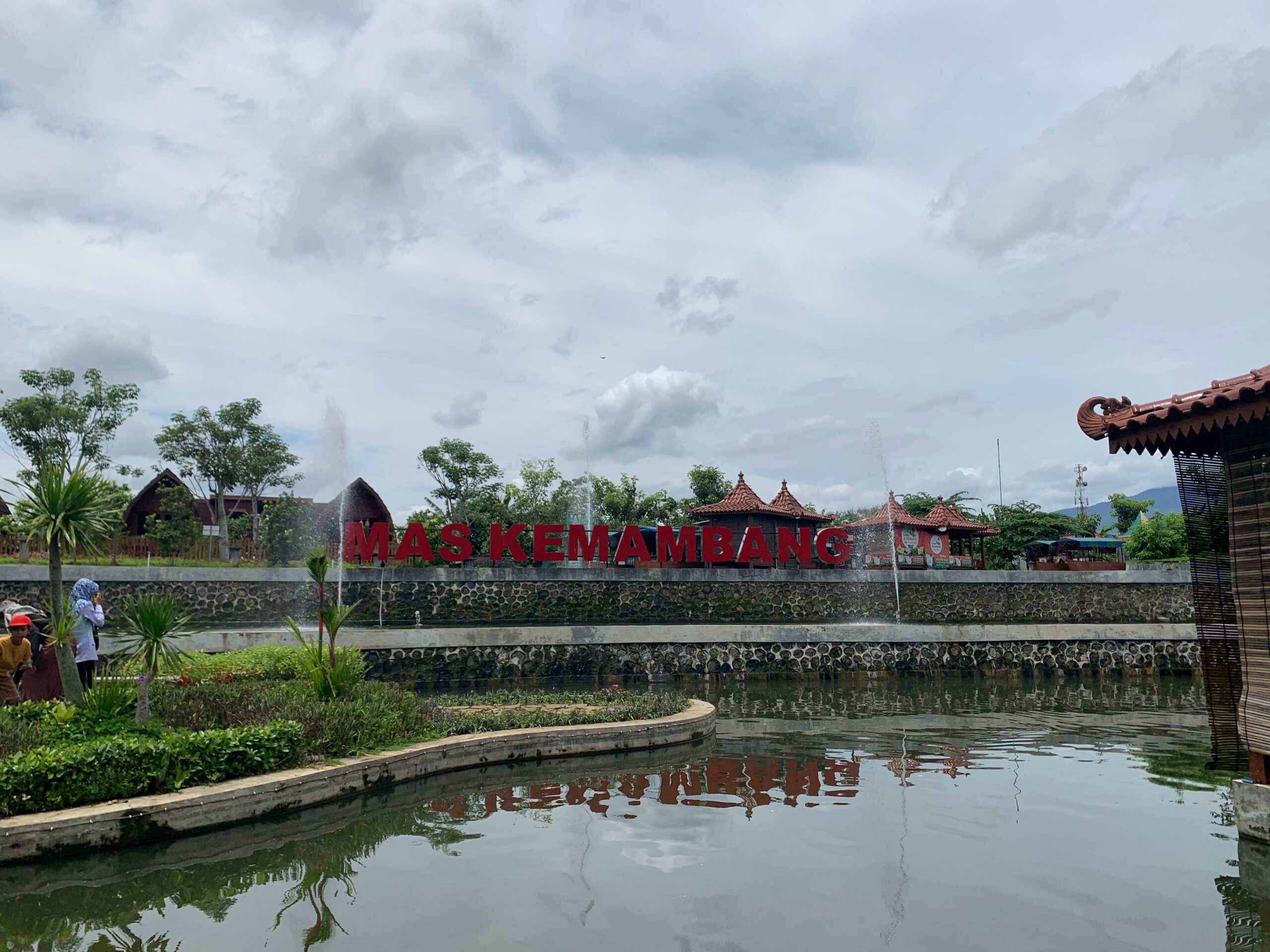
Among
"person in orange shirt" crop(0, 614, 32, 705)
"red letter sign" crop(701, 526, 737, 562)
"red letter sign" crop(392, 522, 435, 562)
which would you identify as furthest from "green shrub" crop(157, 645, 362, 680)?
"red letter sign" crop(701, 526, 737, 562)

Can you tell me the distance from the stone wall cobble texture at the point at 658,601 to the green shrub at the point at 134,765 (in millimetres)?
13932

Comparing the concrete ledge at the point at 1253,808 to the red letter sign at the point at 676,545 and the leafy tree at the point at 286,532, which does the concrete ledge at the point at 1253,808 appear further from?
the leafy tree at the point at 286,532

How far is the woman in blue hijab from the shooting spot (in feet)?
34.9

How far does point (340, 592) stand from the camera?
23234 millimetres

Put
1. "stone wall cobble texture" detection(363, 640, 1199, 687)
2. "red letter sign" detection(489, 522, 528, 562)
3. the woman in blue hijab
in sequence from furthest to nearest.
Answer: "red letter sign" detection(489, 522, 528, 562) < "stone wall cobble texture" detection(363, 640, 1199, 687) < the woman in blue hijab

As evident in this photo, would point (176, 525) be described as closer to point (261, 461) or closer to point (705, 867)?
point (261, 461)

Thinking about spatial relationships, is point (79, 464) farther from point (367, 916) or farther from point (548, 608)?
point (548, 608)

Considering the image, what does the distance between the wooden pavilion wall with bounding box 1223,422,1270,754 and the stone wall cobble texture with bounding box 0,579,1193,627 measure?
683 inches

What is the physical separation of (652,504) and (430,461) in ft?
43.4

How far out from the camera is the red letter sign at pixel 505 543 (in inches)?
984

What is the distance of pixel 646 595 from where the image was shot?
82.3 ft

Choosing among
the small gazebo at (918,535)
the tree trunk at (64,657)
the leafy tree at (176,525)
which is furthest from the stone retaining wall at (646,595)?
the tree trunk at (64,657)

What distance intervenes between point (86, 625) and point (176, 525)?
21081mm

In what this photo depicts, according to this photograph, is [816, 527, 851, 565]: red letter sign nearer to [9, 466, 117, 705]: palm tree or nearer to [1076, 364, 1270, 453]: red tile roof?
[1076, 364, 1270, 453]: red tile roof
